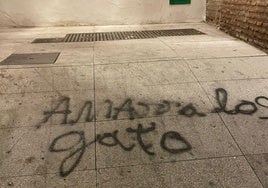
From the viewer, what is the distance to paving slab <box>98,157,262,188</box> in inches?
103

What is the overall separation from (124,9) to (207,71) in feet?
14.0

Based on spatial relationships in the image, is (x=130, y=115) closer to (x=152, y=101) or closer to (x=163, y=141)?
(x=152, y=101)

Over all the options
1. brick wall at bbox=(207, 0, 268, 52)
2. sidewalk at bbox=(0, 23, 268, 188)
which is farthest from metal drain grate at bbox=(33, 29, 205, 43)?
sidewalk at bbox=(0, 23, 268, 188)

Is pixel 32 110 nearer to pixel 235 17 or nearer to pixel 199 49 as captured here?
pixel 199 49

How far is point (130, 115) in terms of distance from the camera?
3375mm

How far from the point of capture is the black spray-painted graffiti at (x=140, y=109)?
336 centimetres

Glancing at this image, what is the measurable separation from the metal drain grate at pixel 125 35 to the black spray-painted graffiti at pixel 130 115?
111 inches

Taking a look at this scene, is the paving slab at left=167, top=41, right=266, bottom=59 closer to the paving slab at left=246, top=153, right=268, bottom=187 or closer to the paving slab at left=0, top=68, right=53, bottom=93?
the paving slab at left=0, top=68, right=53, bottom=93

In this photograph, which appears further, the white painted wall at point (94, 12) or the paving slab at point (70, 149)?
the white painted wall at point (94, 12)

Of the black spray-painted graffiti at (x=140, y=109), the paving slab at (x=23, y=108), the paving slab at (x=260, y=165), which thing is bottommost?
the paving slab at (x=260, y=165)

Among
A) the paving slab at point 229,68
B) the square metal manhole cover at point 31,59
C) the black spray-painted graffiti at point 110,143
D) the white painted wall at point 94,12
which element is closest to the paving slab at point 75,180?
the black spray-painted graffiti at point 110,143

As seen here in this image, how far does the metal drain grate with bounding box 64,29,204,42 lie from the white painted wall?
1173 millimetres

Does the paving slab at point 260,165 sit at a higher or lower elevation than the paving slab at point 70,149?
lower

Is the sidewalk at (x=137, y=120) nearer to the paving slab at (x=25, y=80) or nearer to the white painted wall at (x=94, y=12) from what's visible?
the paving slab at (x=25, y=80)
